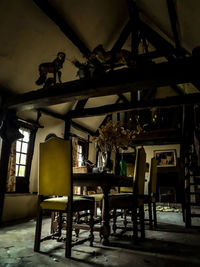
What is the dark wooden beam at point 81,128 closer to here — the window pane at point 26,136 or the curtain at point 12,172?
the window pane at point 26,136

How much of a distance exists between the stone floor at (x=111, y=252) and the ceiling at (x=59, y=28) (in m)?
3.07

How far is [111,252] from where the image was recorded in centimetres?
203

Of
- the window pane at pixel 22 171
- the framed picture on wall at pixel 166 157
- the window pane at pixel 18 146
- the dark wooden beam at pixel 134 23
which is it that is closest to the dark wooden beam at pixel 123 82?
the window pane at pixel 18 146

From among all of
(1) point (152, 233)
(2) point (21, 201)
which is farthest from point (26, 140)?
(1) point (152, 233)

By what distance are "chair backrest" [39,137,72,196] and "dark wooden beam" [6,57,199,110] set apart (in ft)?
3.84

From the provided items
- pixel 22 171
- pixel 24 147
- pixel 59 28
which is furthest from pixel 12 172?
pixel 59 28

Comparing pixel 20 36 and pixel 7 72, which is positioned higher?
pixel 20 36

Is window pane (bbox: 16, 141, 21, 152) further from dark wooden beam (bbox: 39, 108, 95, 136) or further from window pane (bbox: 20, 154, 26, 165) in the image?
dark wooden beam (bbox: 39, 108, 95, 136)

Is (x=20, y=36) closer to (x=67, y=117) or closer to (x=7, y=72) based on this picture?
(x=7, y=72)

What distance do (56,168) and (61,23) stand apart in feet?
11.2

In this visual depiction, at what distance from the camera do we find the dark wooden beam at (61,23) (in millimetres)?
3760

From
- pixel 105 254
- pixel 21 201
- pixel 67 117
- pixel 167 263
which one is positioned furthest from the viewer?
pixel 67 117

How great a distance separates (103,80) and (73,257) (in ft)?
7.07

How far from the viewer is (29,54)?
408 cm
